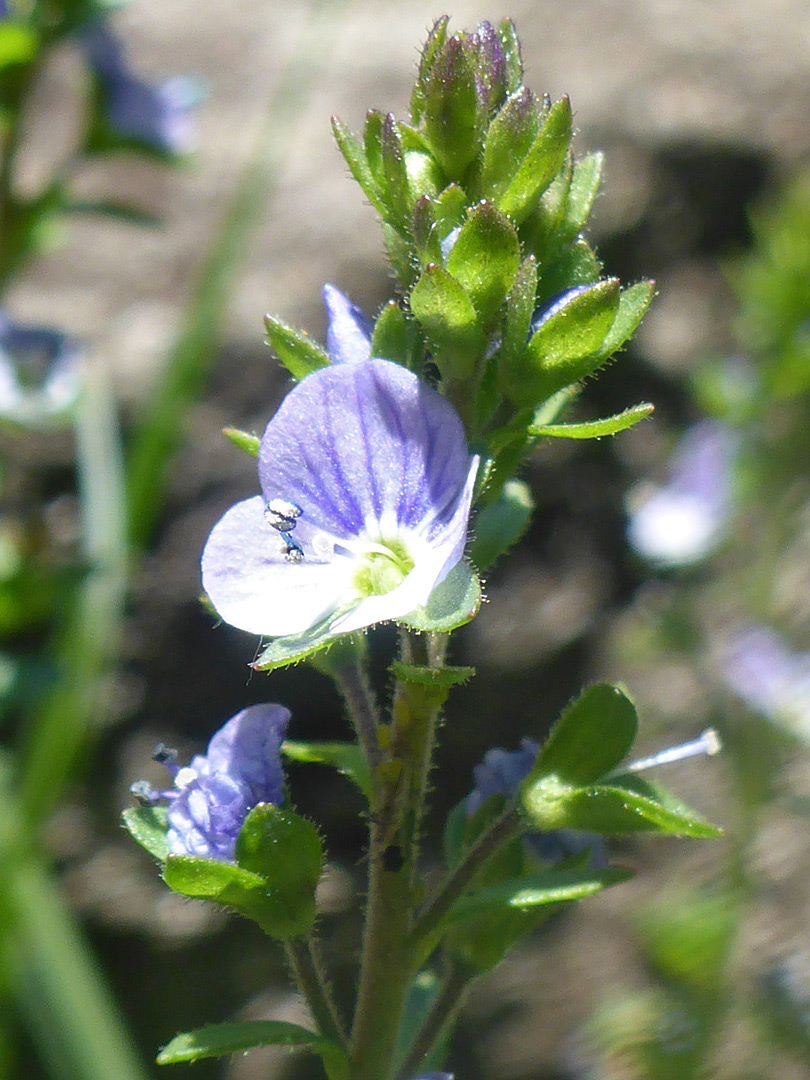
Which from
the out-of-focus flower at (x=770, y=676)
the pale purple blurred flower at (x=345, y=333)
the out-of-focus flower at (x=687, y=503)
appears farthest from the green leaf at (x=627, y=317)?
the out-of-focus flower at (x=687, y=503)

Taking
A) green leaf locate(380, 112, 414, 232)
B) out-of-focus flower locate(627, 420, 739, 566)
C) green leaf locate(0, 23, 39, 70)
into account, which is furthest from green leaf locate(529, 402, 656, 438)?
out-of-focus flower locate(627, 420, 739, 566)

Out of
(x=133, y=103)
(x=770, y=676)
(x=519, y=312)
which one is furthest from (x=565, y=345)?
(x=770, y=676)

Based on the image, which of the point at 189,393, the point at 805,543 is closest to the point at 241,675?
the point at 189,393

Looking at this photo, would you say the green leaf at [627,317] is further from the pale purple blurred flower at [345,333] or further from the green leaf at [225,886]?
the green leaf at [225,886]

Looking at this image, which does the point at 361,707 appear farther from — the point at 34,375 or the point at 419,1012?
the point at 34,375

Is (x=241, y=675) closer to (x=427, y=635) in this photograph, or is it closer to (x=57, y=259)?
(x=57, y=259)
